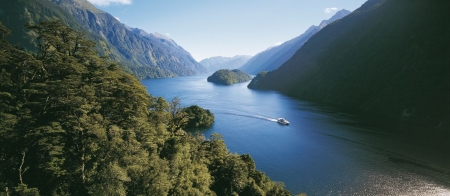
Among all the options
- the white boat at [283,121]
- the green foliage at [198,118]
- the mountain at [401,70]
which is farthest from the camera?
Result: the white boat at [283,121]

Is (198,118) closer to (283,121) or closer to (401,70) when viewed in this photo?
(283,121)

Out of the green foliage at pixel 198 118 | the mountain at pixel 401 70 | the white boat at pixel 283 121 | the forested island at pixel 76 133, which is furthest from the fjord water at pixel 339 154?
the forested island at pixel 76 133

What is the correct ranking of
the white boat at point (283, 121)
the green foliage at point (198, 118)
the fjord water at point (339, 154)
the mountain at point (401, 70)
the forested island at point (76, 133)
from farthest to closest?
1. the white boat at point (283, 121)
2. the mountain at point (401, 70)
3. the green foliage at point (198, 118)
4. the fjord water at point (339, 154)
5. the forested island at point (76, 133)

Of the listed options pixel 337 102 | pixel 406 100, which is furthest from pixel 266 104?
pixel 406 100

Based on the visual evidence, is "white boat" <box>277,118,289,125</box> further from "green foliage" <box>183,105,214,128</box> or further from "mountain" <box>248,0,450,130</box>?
"mountain" <box>248,0,450,130</box>

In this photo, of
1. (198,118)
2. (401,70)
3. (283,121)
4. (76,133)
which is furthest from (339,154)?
(401,70)

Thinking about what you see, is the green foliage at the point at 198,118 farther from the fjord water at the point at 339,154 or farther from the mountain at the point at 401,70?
the mountain at the point at 401,70
